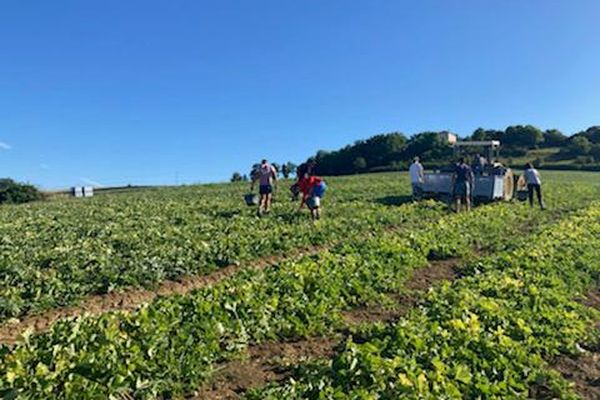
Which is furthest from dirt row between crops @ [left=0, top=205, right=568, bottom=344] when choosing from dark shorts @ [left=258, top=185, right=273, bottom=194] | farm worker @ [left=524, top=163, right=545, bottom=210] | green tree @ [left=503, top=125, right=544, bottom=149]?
green tree @ [left=503, top=125, right=544, bottom=149]

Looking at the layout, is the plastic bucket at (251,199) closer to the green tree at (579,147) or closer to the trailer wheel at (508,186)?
the trailer wheel at (508,186)

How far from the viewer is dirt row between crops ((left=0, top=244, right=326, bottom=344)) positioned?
23.0 ft

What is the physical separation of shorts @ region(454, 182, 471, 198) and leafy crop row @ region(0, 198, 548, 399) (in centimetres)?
968

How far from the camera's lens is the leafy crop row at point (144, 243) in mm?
8625

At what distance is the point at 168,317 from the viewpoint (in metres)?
6.08

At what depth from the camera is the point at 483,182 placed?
21.3 metres

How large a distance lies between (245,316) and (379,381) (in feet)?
7.51

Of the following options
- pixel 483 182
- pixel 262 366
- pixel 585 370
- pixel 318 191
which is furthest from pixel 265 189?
pixel 585 370

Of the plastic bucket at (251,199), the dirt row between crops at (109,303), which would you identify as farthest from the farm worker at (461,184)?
the dirt row between crops at (109,303)

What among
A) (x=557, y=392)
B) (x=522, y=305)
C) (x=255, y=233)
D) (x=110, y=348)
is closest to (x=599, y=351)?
(x=522, y=305)

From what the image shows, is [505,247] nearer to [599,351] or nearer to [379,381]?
[599,351]

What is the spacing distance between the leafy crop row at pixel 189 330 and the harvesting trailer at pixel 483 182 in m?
12.1

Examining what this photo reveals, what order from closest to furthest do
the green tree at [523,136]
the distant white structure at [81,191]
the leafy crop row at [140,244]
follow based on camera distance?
1. the leafy crop row at [140,244]
2. the distant white structure at [81,191]
3. the green tree at [523,136]

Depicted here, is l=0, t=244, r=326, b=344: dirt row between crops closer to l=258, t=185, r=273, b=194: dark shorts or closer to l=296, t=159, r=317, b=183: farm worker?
l=296, t=159, r=317, b=183: farm worker
